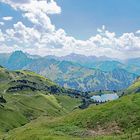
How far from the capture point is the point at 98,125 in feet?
232

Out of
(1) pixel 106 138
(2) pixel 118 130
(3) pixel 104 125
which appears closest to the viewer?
(1) pixel 106 138

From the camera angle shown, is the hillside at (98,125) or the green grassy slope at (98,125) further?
the green grassy slope at (98,125)

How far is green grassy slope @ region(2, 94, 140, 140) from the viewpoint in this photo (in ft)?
209

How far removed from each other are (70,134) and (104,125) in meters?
7.73

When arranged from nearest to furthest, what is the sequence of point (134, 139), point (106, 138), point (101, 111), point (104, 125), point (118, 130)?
1. point (134, 139)
2. point (106, 138)
3. point (118, 130)
4. point (104, 125)
5. point (101, 111)

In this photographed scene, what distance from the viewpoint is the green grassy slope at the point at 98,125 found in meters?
63.8

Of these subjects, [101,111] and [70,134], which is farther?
[101,111]

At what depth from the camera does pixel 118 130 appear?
6519cm

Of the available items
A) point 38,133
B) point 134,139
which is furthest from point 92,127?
point 134,139

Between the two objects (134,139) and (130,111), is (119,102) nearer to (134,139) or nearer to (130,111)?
(130,111)

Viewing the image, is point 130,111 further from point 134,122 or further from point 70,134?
point 70,134

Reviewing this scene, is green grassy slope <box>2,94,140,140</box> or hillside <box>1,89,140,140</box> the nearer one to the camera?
hillside <box>1,89,140,140</box>

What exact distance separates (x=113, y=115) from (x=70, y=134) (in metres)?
11.6

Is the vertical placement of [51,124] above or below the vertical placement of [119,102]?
below
